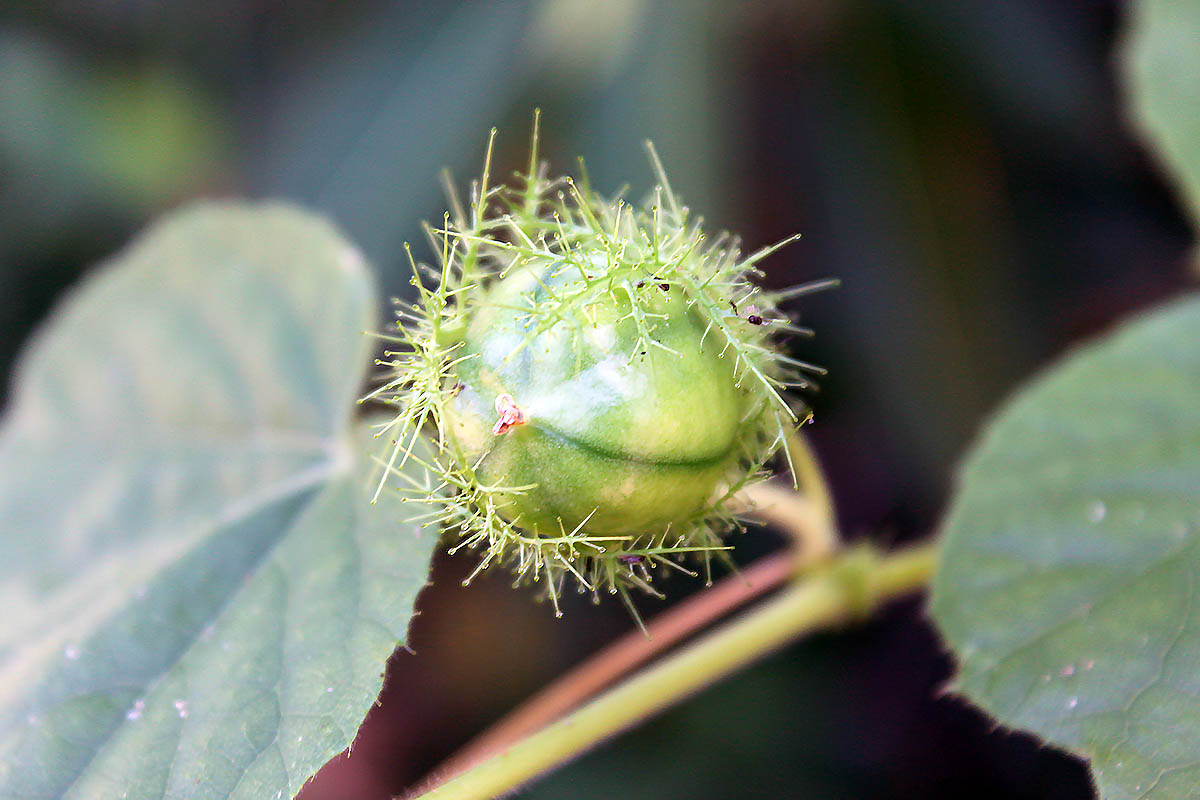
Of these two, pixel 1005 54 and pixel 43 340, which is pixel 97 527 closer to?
pixel 43 340

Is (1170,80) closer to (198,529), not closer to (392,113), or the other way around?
(198,529)

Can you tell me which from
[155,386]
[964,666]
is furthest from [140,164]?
[964,666]

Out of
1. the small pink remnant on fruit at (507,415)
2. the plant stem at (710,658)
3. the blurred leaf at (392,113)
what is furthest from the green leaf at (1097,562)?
the blurred leaf at (392,113)

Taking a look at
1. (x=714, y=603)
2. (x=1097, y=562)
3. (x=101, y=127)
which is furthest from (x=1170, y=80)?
(x=101, y=127)

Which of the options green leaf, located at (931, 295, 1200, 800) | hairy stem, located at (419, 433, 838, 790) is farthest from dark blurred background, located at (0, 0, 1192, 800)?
green leaf, located at (931, 295, 1200, 800)

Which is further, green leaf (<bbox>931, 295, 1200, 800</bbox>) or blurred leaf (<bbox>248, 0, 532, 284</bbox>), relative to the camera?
blurred leaf (<bbox>248, 0, 532, 284</bbox>)

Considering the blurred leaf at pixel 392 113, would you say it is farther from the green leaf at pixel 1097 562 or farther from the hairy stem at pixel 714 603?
the green leaf at pixel 1097 562

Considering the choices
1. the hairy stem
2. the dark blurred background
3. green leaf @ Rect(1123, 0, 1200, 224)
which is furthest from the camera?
the dark blurred background

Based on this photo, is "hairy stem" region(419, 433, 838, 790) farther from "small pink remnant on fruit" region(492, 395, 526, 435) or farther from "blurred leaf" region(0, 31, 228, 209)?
"blurred leaf" region(0, 31, 228, 209)
